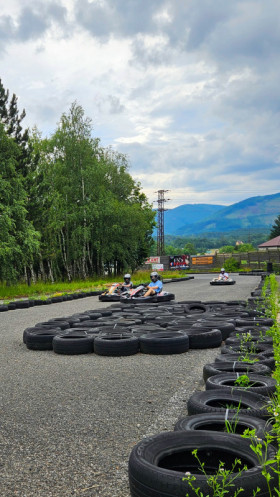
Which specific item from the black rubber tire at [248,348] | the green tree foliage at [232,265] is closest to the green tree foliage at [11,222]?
the black rubber tire at [248,348]

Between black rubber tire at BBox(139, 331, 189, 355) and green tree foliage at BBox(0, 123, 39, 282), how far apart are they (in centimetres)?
1316

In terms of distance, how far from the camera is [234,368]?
15.7 feet

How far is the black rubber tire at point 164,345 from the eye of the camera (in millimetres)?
6500

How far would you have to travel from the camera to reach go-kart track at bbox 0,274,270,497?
2.64m

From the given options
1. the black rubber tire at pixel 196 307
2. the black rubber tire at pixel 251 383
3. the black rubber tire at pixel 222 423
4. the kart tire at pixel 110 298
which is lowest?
the kart tire at pixel 110 298

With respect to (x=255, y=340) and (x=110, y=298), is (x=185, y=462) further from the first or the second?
(x=110, y=298)

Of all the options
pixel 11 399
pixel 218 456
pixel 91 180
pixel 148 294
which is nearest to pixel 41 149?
pixel 91 180

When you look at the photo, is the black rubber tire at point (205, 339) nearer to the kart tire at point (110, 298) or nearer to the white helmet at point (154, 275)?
the white helmet at point (154, 275)

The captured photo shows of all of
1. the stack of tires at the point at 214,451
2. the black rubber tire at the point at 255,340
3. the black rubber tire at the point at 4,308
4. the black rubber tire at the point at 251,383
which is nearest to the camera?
the stack of tires at the point at 214,451

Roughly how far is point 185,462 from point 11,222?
17.7 metres

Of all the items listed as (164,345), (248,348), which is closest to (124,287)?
(164,345)

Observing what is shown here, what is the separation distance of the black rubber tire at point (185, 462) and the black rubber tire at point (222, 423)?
0.83 feet

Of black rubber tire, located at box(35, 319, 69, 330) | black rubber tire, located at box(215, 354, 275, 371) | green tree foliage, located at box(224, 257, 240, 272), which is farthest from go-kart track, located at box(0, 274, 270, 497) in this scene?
green tree foliage, located at box(224, 257, 240, 272)

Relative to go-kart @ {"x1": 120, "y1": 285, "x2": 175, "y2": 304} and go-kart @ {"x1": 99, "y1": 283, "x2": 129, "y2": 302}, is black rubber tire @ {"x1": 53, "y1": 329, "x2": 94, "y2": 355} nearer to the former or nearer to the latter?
go-kart @ {"x1": 120, "y1": 285, "x2": 175, "y2": 304}
